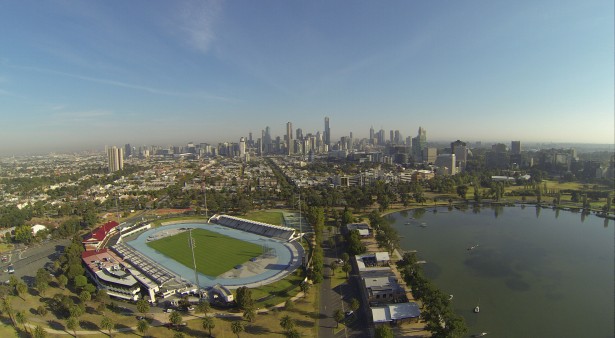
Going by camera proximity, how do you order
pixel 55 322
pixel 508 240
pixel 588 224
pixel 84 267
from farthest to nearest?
pixel 588 224 → pixel 508 240 → pixel 84 267 → pixel 55 322

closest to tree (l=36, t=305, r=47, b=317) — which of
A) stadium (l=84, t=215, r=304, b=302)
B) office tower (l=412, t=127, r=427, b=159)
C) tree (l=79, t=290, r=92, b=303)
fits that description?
tree (l=79, t=290, r=92, b=303)

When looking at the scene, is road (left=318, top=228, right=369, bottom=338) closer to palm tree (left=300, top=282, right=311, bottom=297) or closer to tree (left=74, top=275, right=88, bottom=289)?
palm tree (left=300, top=282, right=311, bottom=297)

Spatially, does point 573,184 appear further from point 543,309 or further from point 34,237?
point 34,237

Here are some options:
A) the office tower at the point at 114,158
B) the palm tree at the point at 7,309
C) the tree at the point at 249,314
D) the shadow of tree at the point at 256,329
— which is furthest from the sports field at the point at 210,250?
the office tower at the point at 114,158

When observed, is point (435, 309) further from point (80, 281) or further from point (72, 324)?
point (80, 281)

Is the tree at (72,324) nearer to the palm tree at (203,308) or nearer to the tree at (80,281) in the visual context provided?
the tree at (80,281)

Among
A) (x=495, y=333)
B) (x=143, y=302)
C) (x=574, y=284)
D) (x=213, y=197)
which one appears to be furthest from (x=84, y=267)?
(x=574, y=284)
